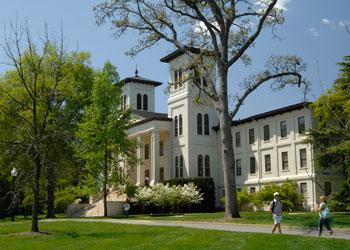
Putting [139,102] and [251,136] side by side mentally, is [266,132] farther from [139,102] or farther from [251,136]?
[139,102]

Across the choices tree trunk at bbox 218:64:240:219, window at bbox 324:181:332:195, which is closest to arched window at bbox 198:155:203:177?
window at bbox 324:181:332:195

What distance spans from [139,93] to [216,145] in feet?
55.0

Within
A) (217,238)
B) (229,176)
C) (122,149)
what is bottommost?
(217,238)

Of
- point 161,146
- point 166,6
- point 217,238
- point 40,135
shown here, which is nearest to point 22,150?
point 40,135

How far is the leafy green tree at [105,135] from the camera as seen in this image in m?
39.7

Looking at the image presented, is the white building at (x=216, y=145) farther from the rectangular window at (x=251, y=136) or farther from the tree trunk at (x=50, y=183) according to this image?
the tree trunk at (x=50, y=183)

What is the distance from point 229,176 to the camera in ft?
91.7

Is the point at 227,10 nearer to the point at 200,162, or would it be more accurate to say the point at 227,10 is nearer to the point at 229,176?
the point at 229,176

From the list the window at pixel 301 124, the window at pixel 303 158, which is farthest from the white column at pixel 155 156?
the window at pixel 303 158

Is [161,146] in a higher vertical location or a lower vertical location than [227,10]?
lower

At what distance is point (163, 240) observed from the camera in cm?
1600

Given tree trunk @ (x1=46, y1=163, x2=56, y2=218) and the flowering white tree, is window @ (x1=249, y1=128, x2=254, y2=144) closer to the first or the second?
the flowering white tree

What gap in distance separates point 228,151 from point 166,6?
938 centimetres

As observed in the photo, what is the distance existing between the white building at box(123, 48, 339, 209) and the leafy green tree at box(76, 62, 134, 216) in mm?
3638
